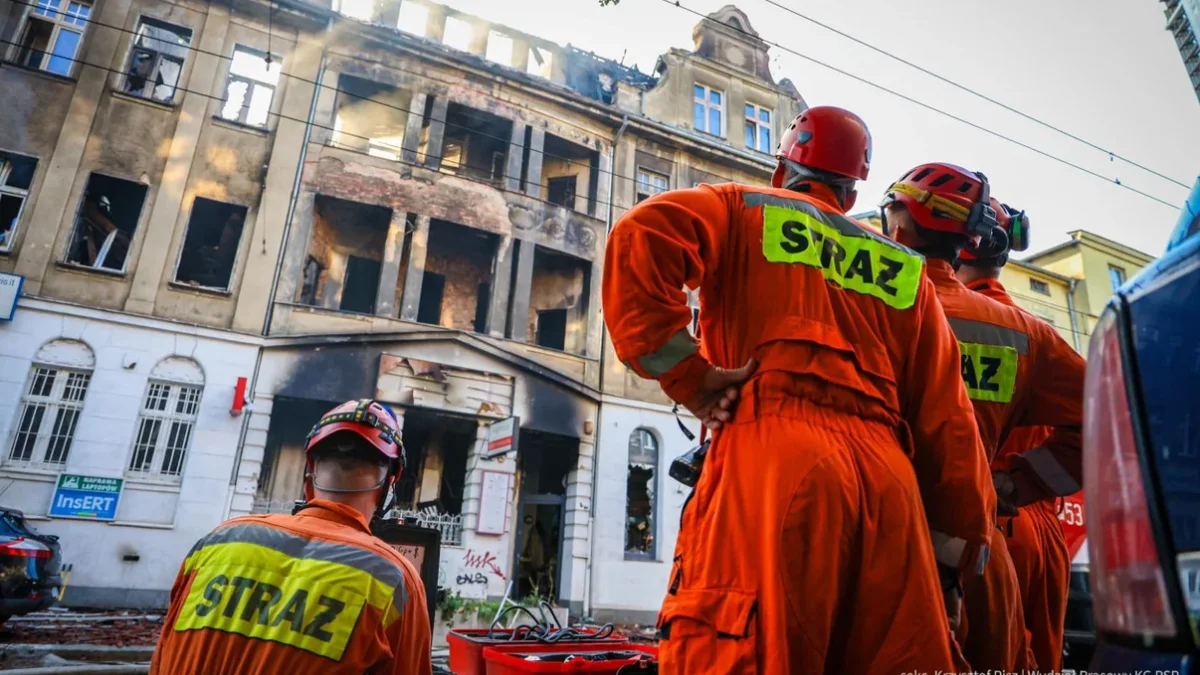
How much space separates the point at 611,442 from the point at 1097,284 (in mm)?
20979

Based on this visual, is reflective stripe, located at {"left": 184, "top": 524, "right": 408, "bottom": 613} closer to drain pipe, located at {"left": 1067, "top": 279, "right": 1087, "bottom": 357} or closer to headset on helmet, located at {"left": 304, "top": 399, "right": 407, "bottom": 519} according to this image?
headset on helmet, located at {"left": 304, "top": 399, "right": 407, "bottom": 519}

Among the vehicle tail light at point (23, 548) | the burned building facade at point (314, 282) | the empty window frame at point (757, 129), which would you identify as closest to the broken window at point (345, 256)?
the burned building facade at point (314, 282)

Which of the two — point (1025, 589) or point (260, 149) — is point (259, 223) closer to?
point (260, 149)

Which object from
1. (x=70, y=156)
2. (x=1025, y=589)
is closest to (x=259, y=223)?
(x=70, y=156)

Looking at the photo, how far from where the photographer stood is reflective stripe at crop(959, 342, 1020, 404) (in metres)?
2.64

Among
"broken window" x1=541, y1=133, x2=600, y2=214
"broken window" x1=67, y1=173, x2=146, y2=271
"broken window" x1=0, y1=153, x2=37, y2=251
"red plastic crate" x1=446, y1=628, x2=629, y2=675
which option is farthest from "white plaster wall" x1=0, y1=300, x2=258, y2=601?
"red plastic crate" x1=446, y1=628, x2=629, y2=675

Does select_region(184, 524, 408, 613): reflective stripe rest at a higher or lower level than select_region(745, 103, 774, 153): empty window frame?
lower

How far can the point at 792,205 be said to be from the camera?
1945 mm

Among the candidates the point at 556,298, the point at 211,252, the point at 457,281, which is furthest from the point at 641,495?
the point at 211,252

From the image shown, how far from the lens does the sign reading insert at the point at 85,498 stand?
11406mm

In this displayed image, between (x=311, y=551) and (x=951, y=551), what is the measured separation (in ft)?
6.18

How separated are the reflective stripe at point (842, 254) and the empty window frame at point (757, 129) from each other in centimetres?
1991

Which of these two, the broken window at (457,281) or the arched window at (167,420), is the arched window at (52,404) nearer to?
the arched window at (167,420)

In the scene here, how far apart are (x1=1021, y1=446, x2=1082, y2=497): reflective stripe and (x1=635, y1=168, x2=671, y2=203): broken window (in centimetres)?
1633
